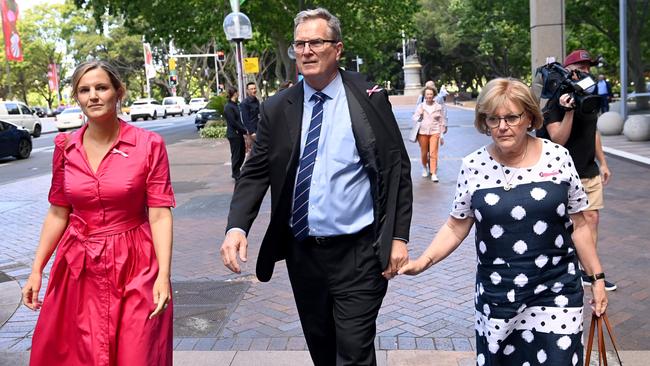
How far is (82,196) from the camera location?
2.74 metres

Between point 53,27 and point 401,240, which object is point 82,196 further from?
point 53,27

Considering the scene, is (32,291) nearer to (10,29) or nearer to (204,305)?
(204,305)

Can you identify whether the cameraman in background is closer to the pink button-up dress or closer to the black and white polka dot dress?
the black and white polka dot dress

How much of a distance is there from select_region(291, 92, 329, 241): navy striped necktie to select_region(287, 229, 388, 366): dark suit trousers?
0.26ft

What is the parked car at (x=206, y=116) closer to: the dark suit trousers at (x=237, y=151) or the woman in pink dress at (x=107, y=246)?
the dark suit trousers at (x=237, y=151)

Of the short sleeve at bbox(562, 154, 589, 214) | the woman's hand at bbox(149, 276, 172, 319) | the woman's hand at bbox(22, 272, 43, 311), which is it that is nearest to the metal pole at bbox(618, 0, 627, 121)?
the short sleeve at bbox(562, 154, 589, 214)

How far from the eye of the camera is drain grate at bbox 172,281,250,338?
4.64 m

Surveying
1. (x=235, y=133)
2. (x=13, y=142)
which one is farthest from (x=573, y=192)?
(x=13, y=142)

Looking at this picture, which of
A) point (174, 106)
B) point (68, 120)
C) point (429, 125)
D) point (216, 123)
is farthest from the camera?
point (174, 106)

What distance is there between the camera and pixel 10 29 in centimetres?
3944

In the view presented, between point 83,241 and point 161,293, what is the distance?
0.39 meters

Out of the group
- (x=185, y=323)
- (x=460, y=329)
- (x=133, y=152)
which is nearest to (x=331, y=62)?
(x=133, y=152)

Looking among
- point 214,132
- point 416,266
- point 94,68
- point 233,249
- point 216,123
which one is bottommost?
point 214,132

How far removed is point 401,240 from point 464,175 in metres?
0.37
